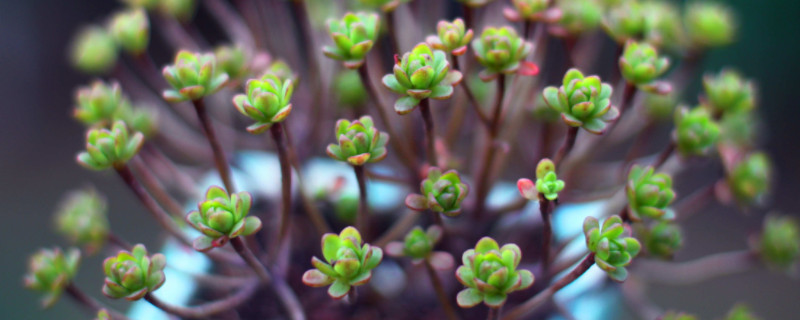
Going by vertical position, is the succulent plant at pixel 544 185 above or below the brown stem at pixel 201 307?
above

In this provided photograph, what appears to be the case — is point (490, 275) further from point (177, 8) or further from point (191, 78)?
point (177, 8)

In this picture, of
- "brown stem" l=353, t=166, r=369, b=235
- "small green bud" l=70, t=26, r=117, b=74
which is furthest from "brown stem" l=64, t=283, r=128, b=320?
"small green bud" l=70, t=26, r=117, b=74

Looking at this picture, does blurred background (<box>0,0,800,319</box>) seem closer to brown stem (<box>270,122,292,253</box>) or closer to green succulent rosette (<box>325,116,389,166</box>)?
brown stem (<box>270,122,292,253</box>)

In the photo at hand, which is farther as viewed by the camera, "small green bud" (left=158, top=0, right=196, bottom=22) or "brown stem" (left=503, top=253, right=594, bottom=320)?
"small green bud" (left=158, top=0, right=196, bottom=22)

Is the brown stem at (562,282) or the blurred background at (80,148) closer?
the brown stem at (562,282)

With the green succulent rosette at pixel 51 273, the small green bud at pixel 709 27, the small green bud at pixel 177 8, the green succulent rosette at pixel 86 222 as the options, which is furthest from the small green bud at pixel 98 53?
the small green bud at pixel 709 27

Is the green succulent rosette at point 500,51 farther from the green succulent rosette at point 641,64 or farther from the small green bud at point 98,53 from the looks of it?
the small green bud at point 98,53
